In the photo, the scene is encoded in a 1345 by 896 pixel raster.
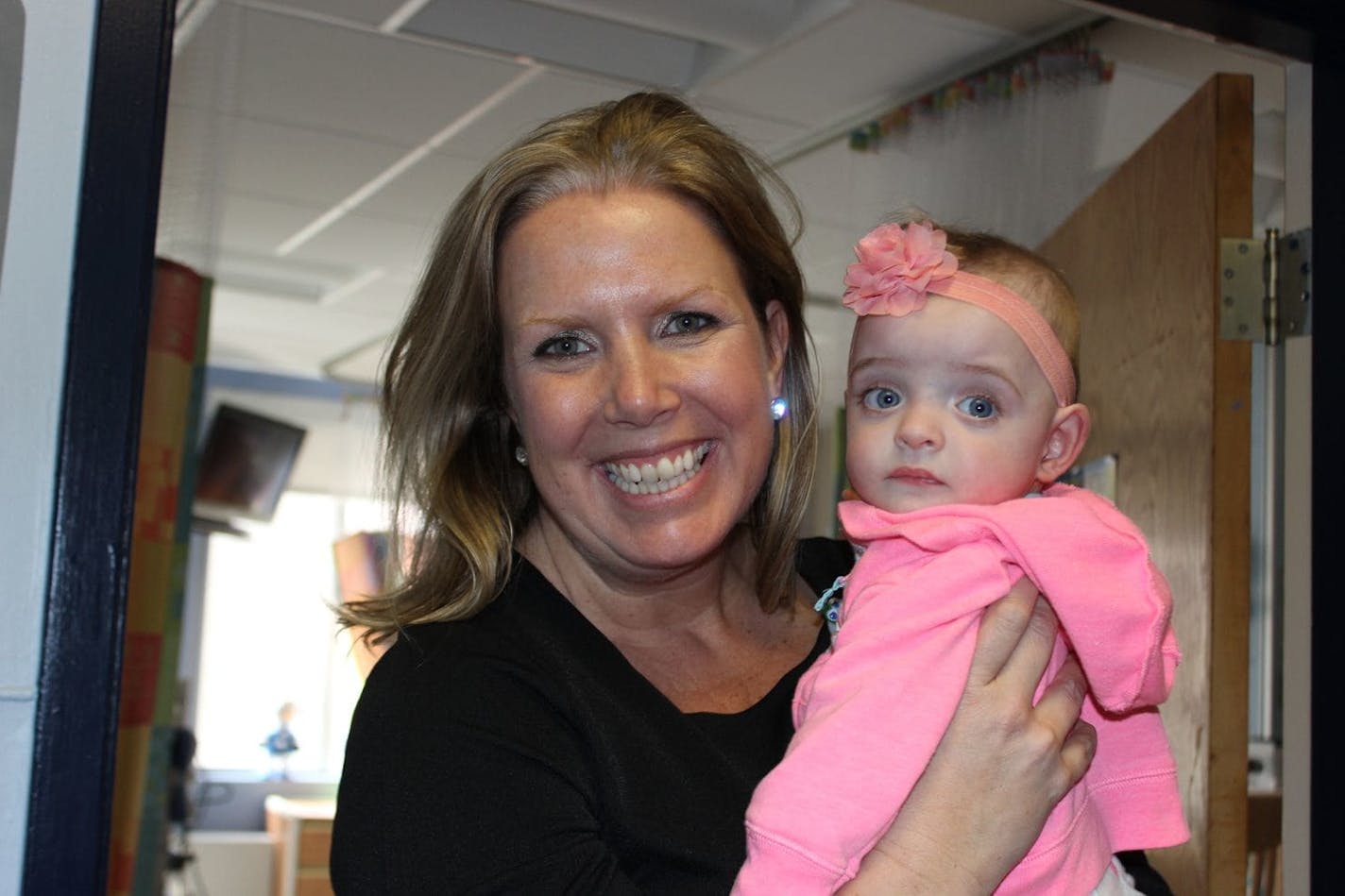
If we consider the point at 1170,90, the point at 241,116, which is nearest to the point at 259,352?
the point at 241,116

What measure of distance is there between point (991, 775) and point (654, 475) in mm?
407

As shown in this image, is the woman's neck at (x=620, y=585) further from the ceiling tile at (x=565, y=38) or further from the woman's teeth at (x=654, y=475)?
the ceiling tile at (x=565, y=38)

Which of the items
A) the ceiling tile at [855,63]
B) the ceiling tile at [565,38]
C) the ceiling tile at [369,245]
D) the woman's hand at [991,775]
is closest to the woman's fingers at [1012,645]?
the woman's hand at [991,775]

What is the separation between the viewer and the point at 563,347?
1372mm

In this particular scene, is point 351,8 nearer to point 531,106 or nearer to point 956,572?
point 531,106

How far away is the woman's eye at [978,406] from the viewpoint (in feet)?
4.33

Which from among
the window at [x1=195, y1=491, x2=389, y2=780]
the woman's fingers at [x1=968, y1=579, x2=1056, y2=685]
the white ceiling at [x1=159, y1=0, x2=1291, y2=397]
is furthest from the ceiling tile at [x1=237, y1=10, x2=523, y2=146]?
the window at [x1=195, y1=491, x2=389, y2=780]

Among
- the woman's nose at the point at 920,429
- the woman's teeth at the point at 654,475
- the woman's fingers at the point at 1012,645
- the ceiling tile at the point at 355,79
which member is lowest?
the woman's fingers at the point at 1012,645

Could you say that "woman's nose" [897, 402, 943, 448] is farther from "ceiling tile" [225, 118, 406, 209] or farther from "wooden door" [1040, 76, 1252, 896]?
"ceiling tile" [225, 118, 406, 209]

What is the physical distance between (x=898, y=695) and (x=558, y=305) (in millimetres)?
473

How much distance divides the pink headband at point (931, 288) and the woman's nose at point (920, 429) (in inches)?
3.6

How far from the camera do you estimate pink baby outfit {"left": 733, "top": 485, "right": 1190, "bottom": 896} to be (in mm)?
1138

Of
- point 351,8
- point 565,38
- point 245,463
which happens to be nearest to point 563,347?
point 351,8

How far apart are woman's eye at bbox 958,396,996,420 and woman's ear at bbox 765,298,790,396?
26cm
